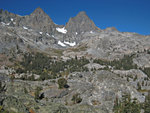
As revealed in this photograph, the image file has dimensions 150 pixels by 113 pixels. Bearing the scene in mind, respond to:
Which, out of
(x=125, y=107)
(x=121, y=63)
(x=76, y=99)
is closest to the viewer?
(x=125, y=107)

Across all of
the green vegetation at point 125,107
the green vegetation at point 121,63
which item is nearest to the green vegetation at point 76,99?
the green vegetation at point 125,107

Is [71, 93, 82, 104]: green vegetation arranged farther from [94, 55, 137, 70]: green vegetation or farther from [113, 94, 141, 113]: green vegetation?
[94, 55, 137, 70]: green vegetation

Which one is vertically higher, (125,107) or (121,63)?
(121,63)

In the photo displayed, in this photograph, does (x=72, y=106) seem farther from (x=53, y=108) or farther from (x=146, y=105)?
(x=146, y=105)

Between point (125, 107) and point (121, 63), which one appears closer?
point (125, 107)

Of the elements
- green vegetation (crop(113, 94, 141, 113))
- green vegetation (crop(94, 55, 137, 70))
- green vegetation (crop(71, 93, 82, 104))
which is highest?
green vegetation (crop(94, 55, 137, 70))

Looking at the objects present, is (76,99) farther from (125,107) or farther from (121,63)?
(121,63)

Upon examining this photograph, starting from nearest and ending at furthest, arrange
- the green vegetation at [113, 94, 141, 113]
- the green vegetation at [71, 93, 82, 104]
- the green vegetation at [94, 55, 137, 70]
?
the green vegetation at [113, 94, 141, 113]
the green vegetation at [71, 93, 82, 104]
the green vegetation at [94, 55, 137, 70]

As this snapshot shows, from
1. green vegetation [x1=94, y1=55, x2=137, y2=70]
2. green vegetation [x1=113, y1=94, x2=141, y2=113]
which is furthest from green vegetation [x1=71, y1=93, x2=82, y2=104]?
green vegetation [x1=94, y1=55, x2=137, y2=70]

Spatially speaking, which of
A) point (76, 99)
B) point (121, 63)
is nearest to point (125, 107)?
point (76, 99)

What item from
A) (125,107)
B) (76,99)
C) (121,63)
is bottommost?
(125,107)

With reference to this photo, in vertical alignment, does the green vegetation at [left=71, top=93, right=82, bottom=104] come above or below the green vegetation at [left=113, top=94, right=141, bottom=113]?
above

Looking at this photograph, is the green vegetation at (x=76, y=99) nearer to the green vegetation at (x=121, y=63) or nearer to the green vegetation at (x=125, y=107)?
the green vegetation at (x=125, y=107)

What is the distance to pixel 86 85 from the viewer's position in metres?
72.6
